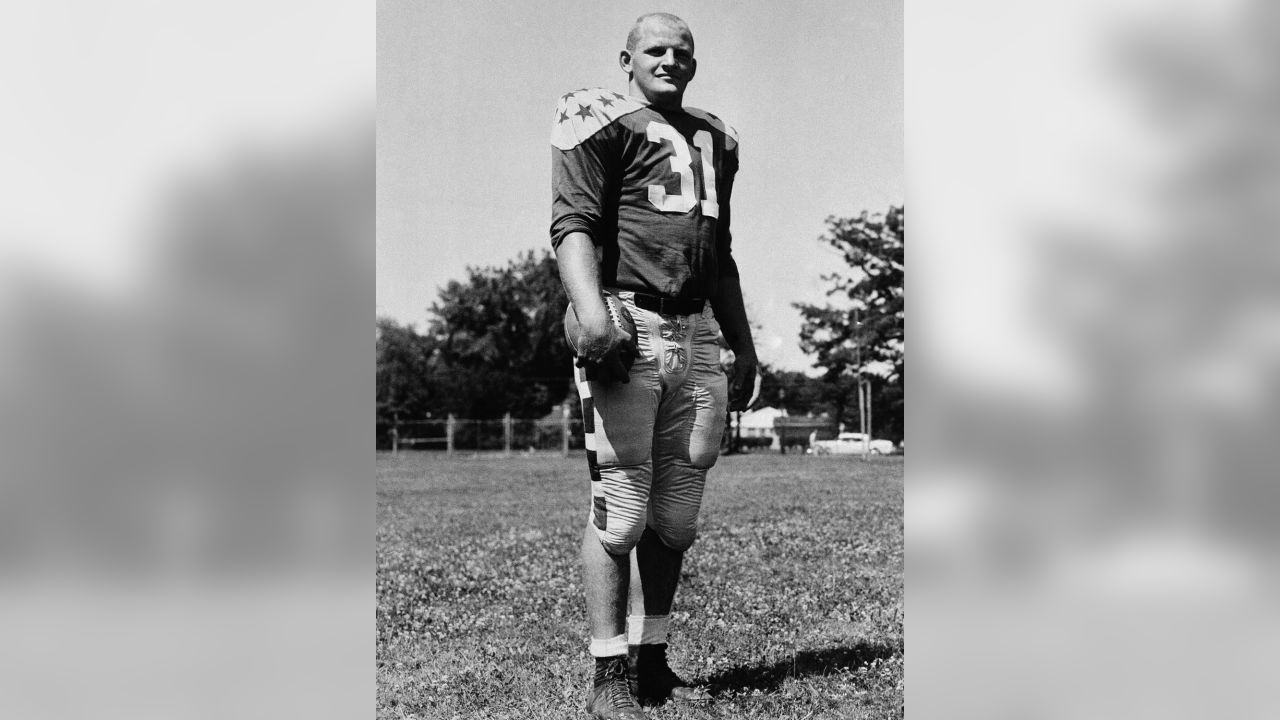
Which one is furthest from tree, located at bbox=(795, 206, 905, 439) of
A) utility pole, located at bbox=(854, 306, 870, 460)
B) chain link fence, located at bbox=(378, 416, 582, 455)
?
chain link fence, located at bbox=(378, 416, 582, 455)

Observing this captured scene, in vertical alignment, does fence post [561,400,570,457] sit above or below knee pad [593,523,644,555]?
below

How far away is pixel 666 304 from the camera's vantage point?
2871 mm

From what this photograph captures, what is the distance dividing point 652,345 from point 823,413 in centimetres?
1945

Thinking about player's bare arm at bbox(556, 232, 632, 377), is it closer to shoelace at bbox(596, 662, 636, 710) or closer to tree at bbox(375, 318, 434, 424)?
shoelace at bbox(596, 662, 636, 710)

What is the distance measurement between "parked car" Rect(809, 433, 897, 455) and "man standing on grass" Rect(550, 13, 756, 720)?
1486cm

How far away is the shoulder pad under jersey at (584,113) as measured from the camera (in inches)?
111

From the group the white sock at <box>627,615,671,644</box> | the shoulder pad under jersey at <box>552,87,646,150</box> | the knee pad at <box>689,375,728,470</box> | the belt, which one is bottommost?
the white sock at <box>627,615,671,644</box>

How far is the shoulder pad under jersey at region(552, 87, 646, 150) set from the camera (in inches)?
111

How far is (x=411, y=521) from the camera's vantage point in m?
8.65

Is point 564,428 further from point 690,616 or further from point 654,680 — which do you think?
point 654,680

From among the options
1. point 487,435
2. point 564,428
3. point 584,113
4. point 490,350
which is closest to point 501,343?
point 490,350

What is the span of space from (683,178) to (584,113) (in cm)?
33
